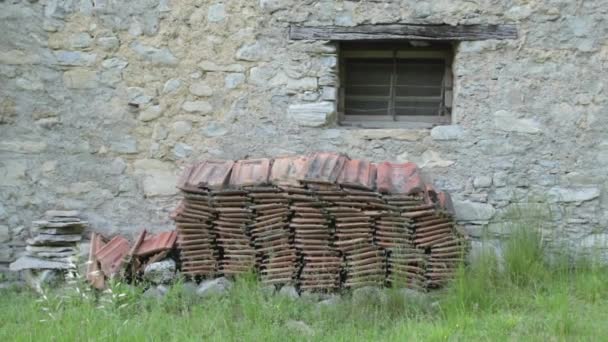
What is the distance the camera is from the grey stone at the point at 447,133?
4.98 meters

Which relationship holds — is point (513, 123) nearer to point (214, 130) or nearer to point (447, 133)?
point (447, 133)

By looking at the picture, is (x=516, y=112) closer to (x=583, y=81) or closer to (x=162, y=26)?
(x=583, y=81)

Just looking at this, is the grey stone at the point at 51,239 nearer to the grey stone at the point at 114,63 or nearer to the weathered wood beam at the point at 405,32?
the grey stone at the point at 114,63

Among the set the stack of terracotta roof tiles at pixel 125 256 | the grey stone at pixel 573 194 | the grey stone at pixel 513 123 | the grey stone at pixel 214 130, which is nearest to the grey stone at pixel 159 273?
the stack of terracotta roof tiles at pixel 125 256

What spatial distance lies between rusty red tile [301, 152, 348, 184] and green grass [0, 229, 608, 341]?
0.76 m

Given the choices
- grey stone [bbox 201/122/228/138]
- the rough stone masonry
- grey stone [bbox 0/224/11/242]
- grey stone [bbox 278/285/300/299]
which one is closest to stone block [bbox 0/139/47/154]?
the rough stone masonry

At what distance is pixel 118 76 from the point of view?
16.8ft

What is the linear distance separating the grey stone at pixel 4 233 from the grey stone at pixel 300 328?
247 cm

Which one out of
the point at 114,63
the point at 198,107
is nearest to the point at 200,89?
the point at 198,107

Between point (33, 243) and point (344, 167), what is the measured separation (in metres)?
2.34

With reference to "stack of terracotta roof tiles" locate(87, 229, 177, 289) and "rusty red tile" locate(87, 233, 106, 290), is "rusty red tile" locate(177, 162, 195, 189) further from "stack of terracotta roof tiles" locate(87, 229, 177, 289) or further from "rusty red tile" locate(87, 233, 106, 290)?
"rusty red tile" locate(87, 233, 106, 290)

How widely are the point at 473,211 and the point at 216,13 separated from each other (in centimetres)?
237

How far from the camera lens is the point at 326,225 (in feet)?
14.6

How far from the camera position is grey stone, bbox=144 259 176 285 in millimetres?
4578
